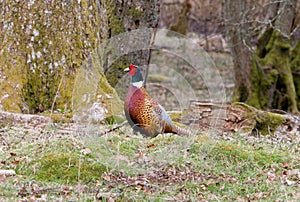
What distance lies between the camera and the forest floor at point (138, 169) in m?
4.32

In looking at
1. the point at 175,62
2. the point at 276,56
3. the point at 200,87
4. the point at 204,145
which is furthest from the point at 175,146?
the point at 175,62

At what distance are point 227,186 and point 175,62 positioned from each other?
12.3 m

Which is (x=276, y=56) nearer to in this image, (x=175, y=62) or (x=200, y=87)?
(x=200, y=87)

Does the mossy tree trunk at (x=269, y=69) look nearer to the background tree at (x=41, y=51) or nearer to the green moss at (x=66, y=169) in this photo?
the background tree at (x=41, y=51)

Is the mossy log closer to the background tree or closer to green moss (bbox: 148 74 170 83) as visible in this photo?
the background tree

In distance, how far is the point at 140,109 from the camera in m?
4.75

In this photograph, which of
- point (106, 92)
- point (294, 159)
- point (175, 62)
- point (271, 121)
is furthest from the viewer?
point (175, 62)

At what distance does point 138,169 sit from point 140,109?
475mm

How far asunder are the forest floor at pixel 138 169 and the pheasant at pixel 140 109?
0.70 ft

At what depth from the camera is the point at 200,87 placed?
14719 mm

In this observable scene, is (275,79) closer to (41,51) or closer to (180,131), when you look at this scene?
(41,51)

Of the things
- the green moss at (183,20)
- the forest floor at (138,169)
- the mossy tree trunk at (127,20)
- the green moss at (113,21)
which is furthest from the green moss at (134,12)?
the green moss at (183,20)

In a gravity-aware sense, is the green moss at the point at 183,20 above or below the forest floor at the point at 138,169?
above

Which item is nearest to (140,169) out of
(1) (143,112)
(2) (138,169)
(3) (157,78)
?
(2) (138,169)
